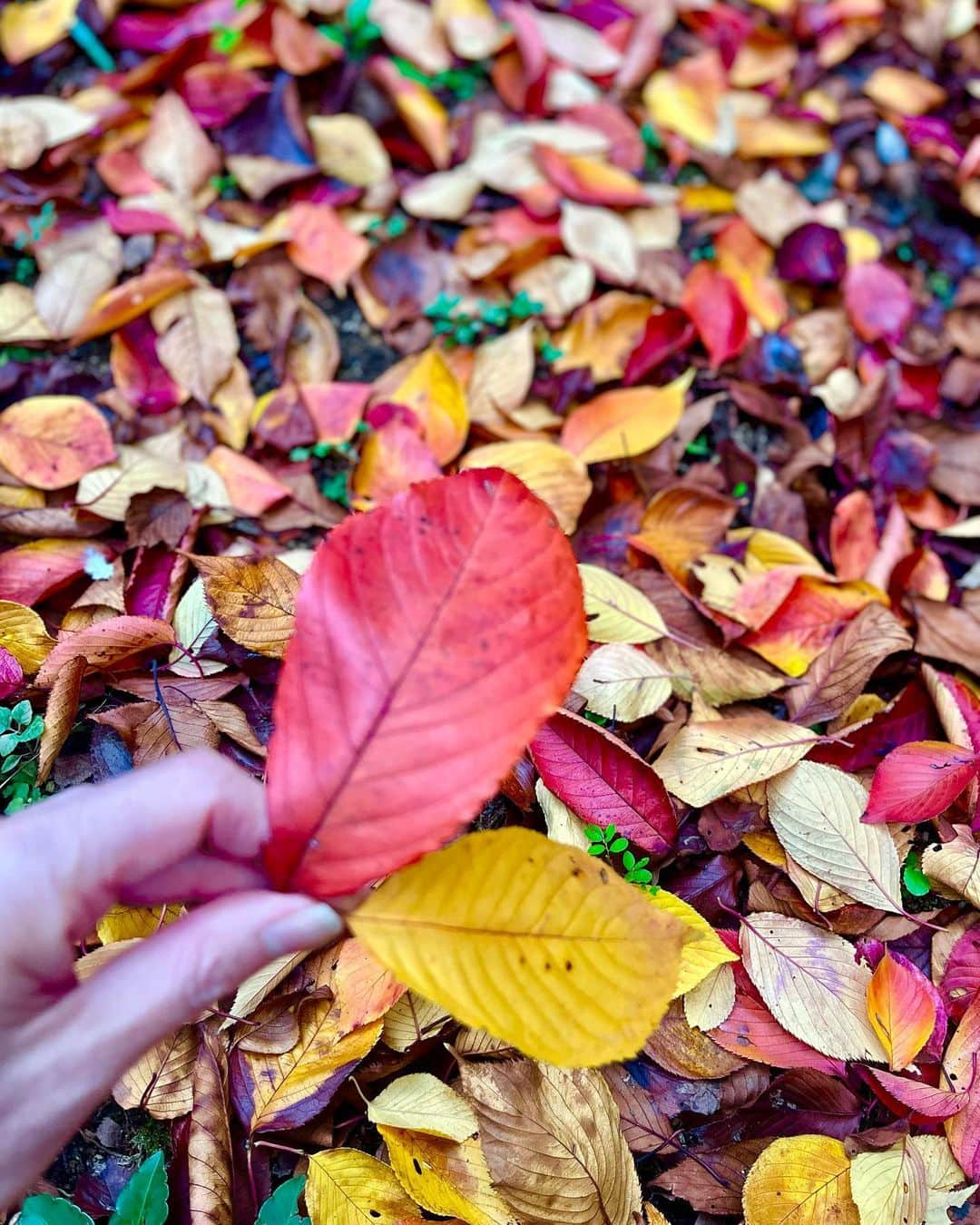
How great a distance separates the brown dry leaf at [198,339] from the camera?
144cm

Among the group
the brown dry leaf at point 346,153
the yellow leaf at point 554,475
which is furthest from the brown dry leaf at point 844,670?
the brown dry leaf at point 346,153

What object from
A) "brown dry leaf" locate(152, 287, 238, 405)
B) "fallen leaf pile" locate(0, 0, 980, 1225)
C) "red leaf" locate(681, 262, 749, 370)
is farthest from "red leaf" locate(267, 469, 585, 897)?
"red leaf" locate(681, 262, 749, 370)

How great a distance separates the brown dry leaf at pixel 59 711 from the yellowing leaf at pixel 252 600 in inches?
6.3

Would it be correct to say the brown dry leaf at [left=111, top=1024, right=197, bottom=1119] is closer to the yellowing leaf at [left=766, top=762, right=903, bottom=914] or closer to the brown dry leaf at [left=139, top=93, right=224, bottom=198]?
the yellowing leaf at [left=766, top=762, right=903, bottom=914]

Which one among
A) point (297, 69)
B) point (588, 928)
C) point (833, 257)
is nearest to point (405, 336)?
point (297, 69)

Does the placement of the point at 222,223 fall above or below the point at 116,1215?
above

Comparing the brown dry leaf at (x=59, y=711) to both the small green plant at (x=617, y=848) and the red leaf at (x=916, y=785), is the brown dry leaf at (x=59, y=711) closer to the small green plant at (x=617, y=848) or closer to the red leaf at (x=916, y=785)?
the small green plant at (x=617, y=848)

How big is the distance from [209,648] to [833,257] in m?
1.30

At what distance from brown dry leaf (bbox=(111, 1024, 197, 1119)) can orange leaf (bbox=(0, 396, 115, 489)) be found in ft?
2.15

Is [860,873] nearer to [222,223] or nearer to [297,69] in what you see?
[222,223]

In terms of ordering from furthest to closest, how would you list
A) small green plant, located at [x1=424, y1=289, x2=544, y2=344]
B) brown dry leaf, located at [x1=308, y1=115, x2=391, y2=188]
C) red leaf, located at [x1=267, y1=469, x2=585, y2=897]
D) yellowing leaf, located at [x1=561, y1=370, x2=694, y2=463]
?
brown dry leaf, located at [x1=308, y1=115, x2=391, y2=188]
small green plant, located at [x1=424, y1=289, x2=544, y2=344]
yellowing leaf, located at [x1=561, y1=370, x2=694, y2=463]
red leaf, located at [x1=267, y1=469, x2=585, y2=897]

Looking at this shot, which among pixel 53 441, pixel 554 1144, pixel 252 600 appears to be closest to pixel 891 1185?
pixel 554 1144

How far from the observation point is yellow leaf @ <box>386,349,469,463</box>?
1390mm

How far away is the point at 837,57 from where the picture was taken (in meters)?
1.97
